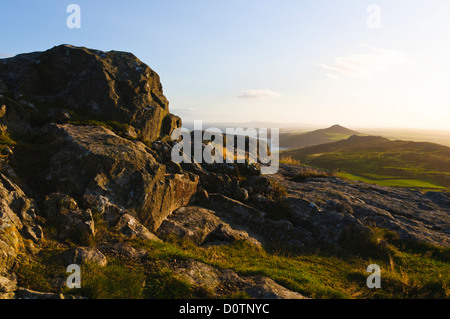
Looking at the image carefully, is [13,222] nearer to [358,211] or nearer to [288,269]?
[288,269]

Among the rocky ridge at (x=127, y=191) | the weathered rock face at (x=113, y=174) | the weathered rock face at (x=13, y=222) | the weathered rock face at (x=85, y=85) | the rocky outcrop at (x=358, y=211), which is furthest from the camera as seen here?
the weathered rock face at (x=85, y=85)

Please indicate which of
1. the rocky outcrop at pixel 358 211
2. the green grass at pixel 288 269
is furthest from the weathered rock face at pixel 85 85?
the rocky outcrop at pixel 358 211

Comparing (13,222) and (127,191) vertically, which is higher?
(127,191)

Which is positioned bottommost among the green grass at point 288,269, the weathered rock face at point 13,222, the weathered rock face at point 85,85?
the green grass at point 288,269

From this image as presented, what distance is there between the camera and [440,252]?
13.1 metres

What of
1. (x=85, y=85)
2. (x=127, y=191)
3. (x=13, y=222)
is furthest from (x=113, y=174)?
(x=85, y=85)

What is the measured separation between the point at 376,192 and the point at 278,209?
40.9ft

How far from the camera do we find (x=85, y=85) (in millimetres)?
17609

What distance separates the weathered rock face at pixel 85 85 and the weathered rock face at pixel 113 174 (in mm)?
4304

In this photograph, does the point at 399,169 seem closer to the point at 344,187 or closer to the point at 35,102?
the point at 344,187

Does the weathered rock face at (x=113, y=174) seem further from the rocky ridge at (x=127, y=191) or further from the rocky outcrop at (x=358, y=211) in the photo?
the rocky outcrop at (x=358, y=211)

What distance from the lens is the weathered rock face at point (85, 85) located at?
16938mm

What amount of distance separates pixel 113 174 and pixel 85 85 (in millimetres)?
9901

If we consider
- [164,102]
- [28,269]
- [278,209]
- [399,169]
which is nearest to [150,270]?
[28,269]
